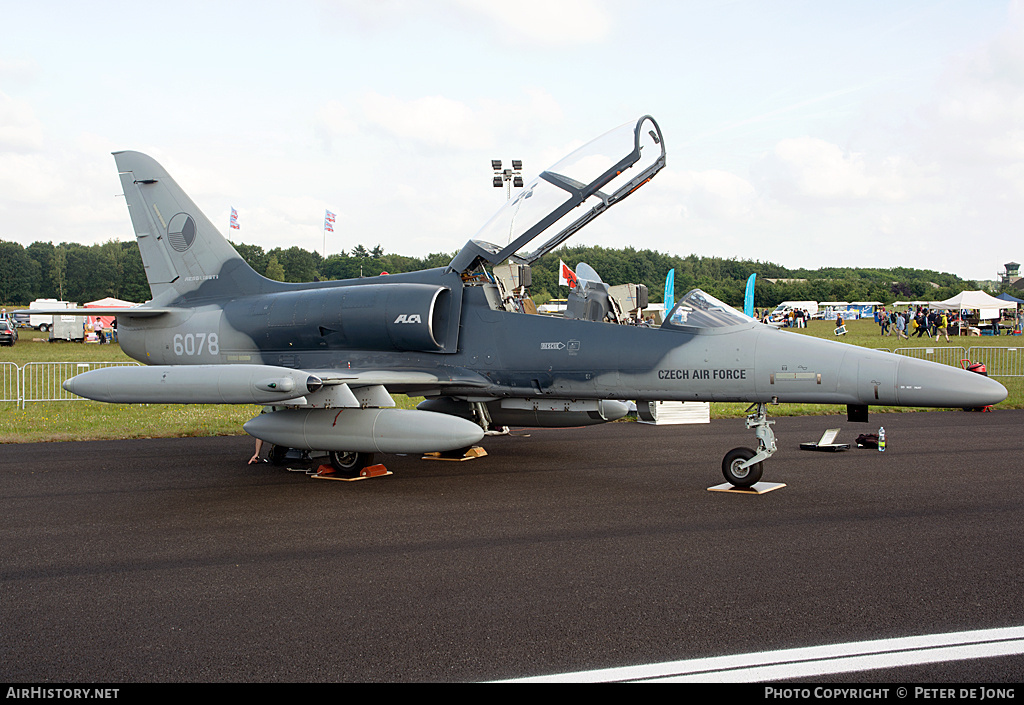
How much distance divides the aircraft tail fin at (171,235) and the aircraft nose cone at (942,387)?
911 centimetres

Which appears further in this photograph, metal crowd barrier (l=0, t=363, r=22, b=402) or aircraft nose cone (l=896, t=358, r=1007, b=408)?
metal crowd barrier (l=0, t=363, r=22, b=402)

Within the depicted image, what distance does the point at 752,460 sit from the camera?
26.7ft

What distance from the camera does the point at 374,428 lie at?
8.81m

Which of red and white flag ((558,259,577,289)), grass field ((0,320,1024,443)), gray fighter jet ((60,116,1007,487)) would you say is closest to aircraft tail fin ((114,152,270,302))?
gray fighter jet ((60,116,1007,487))

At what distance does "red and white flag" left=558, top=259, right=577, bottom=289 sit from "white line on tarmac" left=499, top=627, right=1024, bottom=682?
27.8 feet

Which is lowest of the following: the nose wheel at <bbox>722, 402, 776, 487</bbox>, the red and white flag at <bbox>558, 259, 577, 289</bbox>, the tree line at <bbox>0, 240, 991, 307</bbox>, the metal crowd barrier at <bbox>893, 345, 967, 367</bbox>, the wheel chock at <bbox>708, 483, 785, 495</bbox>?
the wheel chock at <bbox>708, 483, 785, 495</bbox>

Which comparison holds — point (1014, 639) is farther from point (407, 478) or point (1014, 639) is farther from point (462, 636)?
point (407, 478)

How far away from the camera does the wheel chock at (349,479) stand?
945 cm

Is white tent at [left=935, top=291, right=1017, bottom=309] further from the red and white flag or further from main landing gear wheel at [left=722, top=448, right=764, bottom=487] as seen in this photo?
main landing gear wheel at [left=722, top=448, right=764, bottom=487]

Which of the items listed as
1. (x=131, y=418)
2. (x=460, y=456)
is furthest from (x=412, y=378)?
(x=131, y=418)

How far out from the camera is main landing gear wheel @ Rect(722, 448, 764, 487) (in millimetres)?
8148

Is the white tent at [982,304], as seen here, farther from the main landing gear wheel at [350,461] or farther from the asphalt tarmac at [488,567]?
the main landing gear wheel at [350,461]

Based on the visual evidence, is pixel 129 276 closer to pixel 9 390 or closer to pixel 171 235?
pixel 9 390
